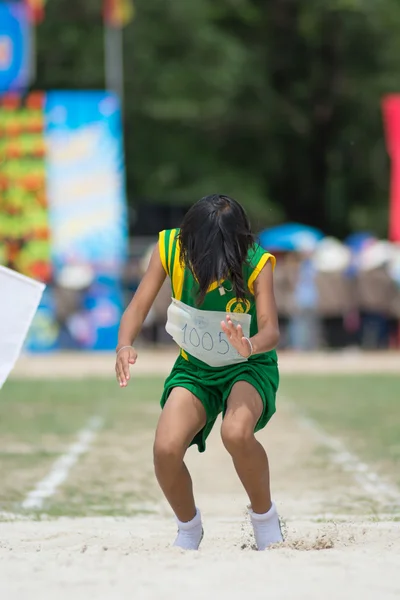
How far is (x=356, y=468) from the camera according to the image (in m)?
9.77

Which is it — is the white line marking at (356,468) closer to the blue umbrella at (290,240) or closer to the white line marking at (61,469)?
the white line marking at (61,469)

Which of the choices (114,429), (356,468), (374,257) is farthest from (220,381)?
(374,257)

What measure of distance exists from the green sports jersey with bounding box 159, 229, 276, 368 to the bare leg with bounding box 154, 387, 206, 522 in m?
0.21

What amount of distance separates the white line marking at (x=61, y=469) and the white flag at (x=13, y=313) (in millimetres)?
1813

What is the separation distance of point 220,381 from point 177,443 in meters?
0.36

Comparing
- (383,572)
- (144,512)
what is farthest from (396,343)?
(383,572)

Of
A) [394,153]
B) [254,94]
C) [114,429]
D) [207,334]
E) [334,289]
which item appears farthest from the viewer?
[254,94]

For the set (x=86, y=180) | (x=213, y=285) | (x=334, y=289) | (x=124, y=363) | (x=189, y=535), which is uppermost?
(x=213, y=285)

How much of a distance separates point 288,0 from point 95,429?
30.9 meters

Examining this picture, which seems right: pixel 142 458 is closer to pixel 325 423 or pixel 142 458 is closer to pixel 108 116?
pixel 325 423

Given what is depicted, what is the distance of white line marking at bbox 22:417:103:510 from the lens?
27.2ft

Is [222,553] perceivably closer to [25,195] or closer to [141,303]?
[141,303]

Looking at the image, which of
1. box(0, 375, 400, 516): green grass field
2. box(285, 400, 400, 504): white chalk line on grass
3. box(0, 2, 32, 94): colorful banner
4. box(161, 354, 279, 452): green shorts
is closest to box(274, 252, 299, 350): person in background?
box(0, 375, 400, 516): green grass field

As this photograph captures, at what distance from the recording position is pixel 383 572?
493 centimetres
